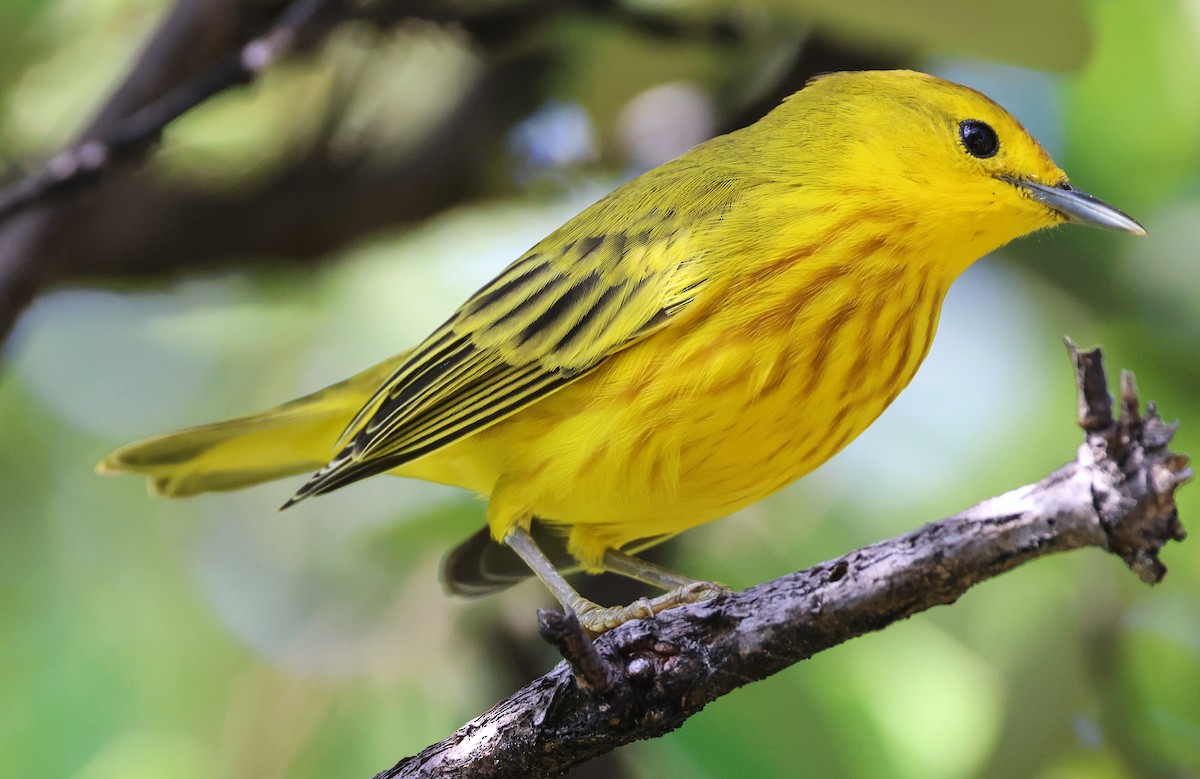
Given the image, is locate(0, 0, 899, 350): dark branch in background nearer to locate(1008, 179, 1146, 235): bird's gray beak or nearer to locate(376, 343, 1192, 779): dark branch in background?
locate(1008, 179, 1146, 235): bird's gray beak

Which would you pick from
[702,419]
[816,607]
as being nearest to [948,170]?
[702,419]

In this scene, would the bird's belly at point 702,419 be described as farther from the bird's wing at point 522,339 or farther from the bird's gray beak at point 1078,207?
the bird's gray beak at point 1078,207

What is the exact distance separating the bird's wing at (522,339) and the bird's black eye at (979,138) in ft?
1.94

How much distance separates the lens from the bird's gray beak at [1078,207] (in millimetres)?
2146

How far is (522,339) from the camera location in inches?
93.7

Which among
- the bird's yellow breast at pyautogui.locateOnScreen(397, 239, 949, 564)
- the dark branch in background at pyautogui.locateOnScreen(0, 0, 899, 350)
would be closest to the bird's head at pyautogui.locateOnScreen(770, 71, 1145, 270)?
the bird's yellow breast at pyautogui.locateOnScreen(397, 239, 949, 564)

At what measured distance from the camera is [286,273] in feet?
12.3

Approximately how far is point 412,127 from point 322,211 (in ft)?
1.44

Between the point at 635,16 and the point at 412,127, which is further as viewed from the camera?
the point at 412,127

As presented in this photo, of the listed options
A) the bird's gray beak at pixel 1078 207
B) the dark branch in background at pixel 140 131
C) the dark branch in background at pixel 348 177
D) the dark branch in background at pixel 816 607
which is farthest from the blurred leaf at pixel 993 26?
the dark branch in background at pixel 816 607

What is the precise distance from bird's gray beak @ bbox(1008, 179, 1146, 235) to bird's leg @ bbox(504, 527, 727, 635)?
907 millimetres

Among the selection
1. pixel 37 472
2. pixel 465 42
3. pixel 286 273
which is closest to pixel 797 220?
pixel 465 42

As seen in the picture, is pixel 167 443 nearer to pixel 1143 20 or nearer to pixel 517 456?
pixel 517 456

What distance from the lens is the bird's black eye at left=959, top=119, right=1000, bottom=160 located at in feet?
7.64
